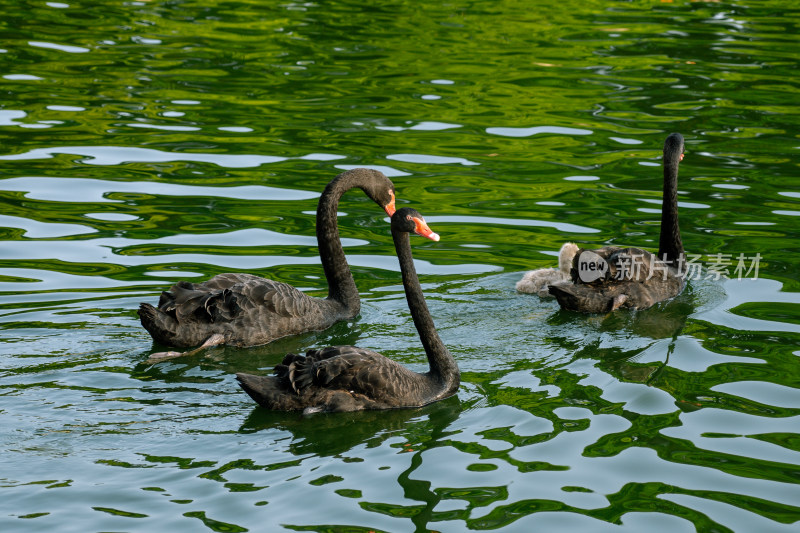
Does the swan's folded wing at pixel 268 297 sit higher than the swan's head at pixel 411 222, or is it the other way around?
the swan's head at pixel 411 222

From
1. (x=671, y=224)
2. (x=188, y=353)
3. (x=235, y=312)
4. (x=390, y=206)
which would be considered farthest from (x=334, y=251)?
(x=671, y=224)

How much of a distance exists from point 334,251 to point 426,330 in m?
2.06

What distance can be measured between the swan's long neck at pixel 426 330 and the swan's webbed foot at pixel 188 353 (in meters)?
1.52

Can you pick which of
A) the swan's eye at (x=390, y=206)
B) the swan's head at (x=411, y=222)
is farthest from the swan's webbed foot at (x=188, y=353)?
the swan's eye at (x=390, y=206)

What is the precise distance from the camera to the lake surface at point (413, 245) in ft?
19.6

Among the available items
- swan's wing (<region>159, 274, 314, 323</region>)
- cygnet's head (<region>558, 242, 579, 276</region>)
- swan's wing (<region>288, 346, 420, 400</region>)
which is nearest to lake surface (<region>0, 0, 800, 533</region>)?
swan's wing (<region>288, 346, 420, 400</region>)

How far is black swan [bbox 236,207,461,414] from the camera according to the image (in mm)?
6820

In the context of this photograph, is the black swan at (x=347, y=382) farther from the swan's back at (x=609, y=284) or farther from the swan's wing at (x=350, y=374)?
the swan's back at (x=609, y=284)

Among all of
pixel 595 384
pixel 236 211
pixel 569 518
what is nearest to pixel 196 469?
pixel 569 518

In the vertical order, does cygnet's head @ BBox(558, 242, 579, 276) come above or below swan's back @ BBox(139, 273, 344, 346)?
above

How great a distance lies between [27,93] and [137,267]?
19.7 ft

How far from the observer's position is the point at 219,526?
5473 mm

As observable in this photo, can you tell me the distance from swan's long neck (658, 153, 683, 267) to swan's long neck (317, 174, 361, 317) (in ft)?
8.66

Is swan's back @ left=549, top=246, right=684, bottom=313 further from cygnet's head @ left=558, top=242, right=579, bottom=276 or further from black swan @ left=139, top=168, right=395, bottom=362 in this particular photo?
black swan @ left=139, top=168, right=395, bottom=362
